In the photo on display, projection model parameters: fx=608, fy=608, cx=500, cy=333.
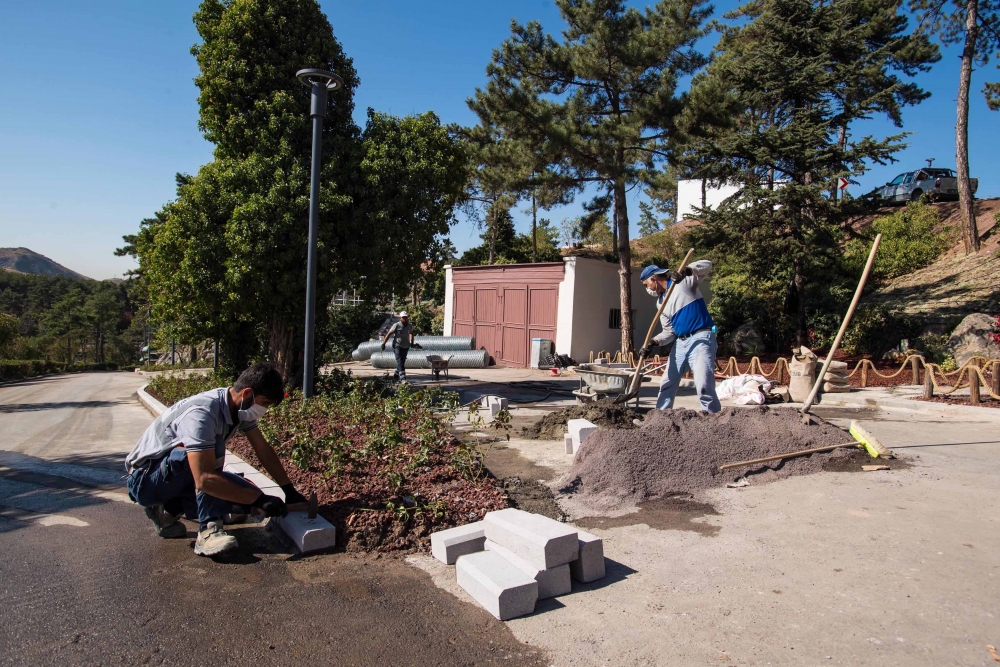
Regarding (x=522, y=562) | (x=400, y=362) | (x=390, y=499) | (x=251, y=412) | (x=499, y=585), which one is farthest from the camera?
(x=400, y=362)

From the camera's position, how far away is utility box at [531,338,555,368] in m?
19.1

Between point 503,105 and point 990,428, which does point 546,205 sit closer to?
point 503,105

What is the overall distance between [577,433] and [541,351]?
12.8 metres

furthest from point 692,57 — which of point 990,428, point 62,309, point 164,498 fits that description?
point 62,309

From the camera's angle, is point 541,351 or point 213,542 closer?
point 213,542

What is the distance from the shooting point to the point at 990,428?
8.11 metres

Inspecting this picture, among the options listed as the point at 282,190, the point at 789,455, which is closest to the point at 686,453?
the point at 789,455

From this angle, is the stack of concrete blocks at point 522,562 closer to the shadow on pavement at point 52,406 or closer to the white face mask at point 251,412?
the white face mask at point 251,412

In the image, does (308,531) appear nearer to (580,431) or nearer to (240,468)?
(240,468)

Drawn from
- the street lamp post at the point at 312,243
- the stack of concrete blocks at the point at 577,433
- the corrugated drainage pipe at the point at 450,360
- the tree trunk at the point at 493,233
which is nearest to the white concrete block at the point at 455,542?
the stack of concrete blocks at the point at 577,433

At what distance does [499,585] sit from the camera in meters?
3.20

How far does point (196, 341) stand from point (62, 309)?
69.8 meters

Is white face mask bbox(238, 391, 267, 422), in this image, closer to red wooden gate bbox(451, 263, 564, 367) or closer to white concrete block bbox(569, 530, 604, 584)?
white concrete block bbox(569, 530, 604, 584)

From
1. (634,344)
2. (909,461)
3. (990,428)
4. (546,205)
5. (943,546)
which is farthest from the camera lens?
(634,344)
